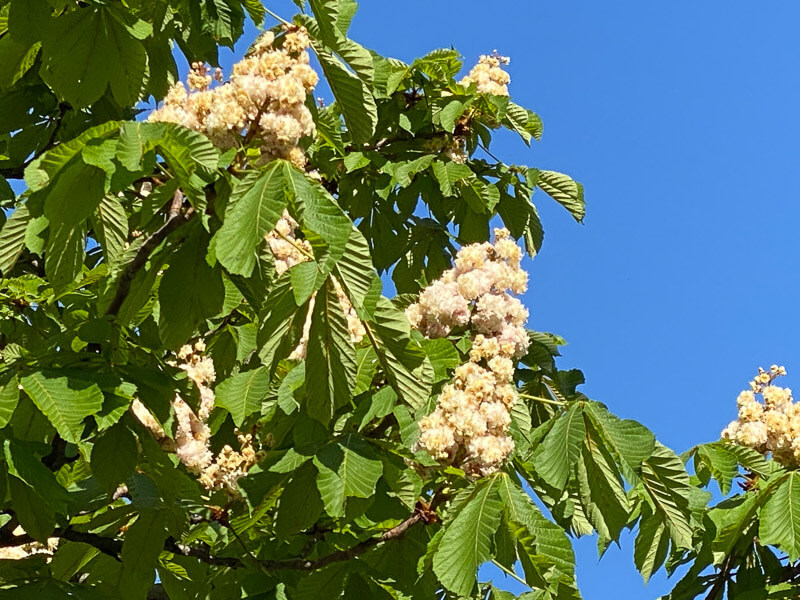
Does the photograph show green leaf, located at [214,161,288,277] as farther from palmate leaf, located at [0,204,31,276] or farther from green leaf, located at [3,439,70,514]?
green leaf, located at [3,439,70,514]

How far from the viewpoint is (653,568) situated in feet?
11.7

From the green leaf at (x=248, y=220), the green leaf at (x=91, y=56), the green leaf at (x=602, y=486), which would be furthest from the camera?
the green leaf at (x=91, y=56)

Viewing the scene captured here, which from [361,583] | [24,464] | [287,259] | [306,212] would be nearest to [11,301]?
[287,259]

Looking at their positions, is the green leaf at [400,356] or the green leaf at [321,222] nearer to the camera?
the green leaf at [321,222]

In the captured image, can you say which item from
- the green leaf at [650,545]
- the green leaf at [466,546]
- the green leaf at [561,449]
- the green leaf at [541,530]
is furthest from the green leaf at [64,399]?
the green leaf at [650,545]

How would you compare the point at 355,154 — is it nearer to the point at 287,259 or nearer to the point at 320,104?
the point at 320,104

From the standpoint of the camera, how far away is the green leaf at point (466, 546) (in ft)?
8.08

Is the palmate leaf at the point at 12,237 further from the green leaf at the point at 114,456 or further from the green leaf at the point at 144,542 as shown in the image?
the green leaf at the point at 144,542

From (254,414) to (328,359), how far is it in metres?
1.04

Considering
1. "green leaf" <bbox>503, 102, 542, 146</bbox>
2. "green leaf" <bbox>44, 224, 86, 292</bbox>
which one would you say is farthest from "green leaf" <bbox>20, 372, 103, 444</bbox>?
"green leaf" <bbox>503, 102, 542, 146</bbox>

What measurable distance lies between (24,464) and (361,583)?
1.02 metres

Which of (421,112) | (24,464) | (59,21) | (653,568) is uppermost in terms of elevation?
(421,112)

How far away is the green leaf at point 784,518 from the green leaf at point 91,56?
2.47 m

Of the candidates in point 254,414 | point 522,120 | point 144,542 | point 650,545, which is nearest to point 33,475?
point 144,542
